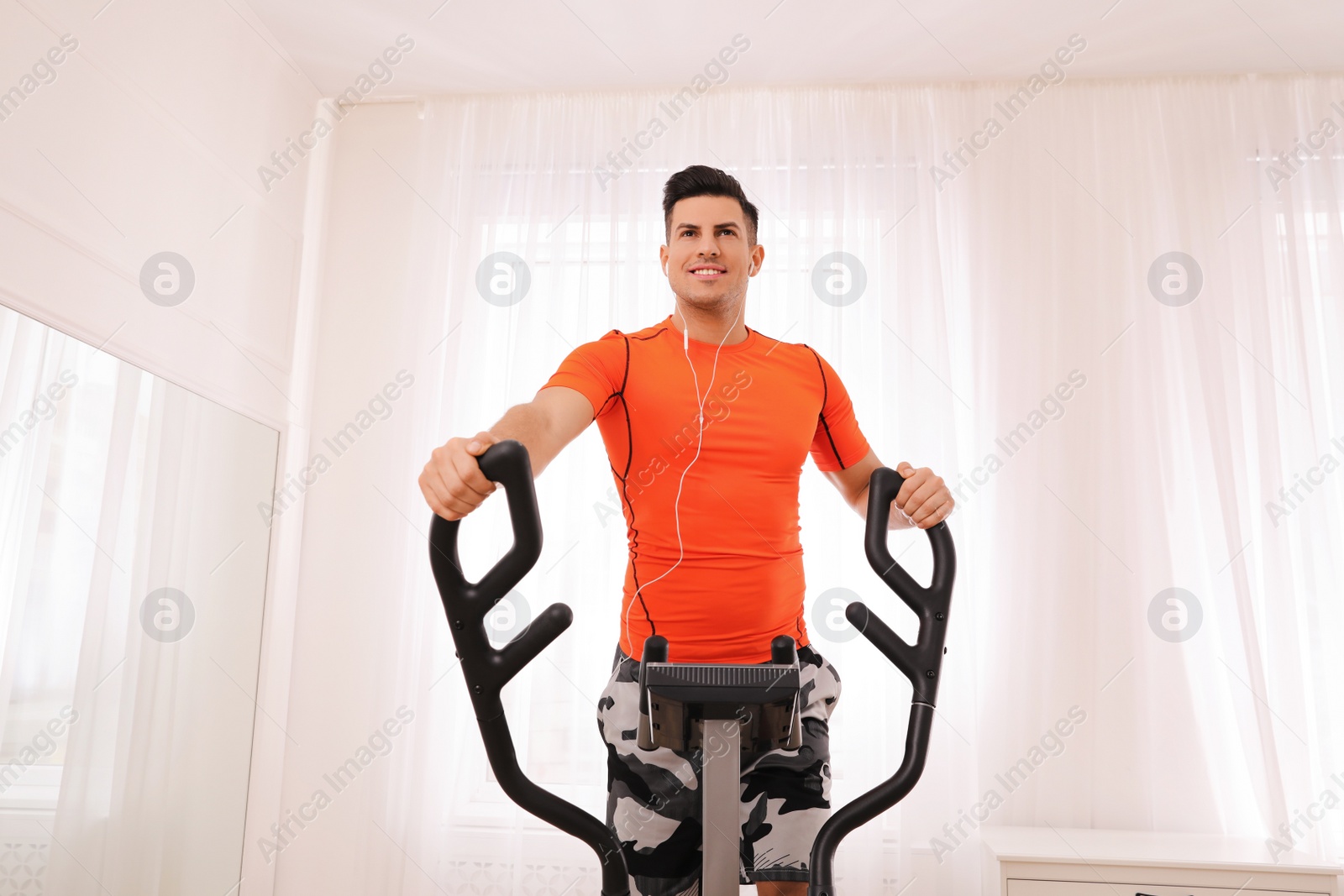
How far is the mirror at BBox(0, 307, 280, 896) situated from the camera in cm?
178

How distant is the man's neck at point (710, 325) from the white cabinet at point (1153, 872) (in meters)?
1.68

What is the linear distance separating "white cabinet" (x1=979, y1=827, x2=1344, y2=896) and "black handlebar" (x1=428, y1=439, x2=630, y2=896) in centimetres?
175

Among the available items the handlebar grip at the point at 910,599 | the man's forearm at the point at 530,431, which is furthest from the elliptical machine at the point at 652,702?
the man's forearm at the point at 530,431

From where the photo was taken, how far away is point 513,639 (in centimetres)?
88

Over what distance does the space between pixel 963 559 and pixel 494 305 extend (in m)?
1.81

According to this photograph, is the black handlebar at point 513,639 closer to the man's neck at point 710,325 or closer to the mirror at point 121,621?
the man's neck at point 710,325

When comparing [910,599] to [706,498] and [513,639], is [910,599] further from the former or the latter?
[513,639]

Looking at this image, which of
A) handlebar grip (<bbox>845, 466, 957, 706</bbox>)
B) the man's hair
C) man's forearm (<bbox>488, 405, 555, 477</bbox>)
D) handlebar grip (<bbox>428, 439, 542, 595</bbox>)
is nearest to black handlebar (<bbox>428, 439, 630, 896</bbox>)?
handlebar grip (<bbox>428, 439, 542, 595</bbox>)

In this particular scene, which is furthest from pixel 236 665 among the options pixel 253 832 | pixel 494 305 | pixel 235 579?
pixel 494 305

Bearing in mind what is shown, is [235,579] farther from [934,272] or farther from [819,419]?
[934,272]

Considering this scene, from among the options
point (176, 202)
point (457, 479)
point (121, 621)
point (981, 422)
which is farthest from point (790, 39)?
point (121, 621)

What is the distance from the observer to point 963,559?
2.69 metres

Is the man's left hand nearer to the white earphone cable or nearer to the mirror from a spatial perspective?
the white earphone cable

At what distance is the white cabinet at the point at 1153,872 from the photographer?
2189 millimetres
